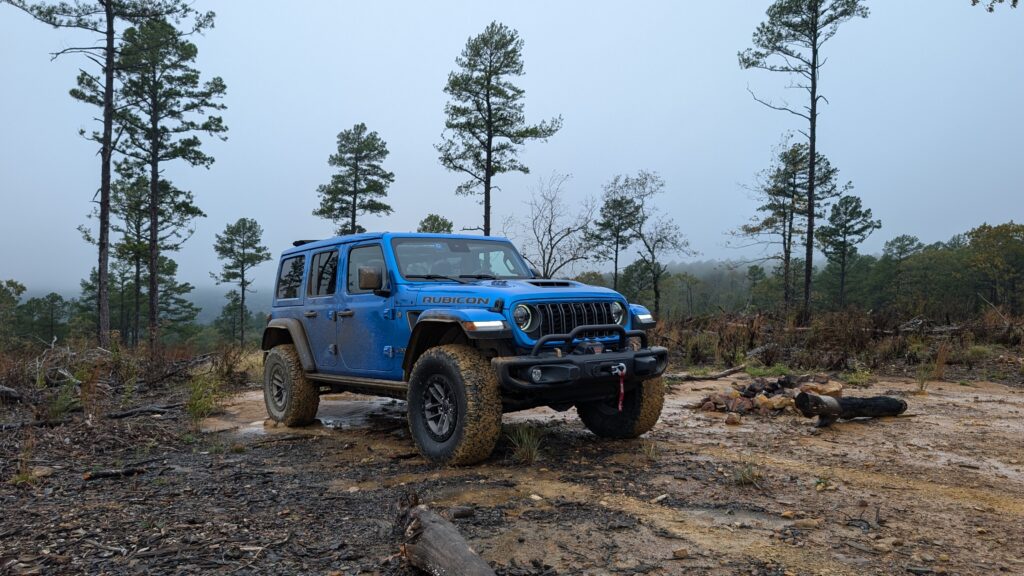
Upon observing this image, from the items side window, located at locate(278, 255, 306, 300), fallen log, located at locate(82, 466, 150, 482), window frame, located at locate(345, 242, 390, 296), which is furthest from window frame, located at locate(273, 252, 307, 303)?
fallen log, located at locate(82, 466, 150, 482)

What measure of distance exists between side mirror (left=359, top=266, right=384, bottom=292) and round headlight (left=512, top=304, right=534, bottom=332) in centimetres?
138

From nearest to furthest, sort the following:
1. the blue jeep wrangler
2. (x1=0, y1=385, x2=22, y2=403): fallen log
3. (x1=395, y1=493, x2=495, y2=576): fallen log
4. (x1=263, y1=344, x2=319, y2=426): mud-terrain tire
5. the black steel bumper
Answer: (x1=395, y1=493, x2=495, y2=576): fallen log, the black steel bumper, the blue jeep wrangler, (x1=263, y1=344, x2=319, y2=426): mud-terrain tire, (x1=0, y1=385, x2=22, y2=403): fallen log

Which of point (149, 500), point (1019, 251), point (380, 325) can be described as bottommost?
point (149, 500)

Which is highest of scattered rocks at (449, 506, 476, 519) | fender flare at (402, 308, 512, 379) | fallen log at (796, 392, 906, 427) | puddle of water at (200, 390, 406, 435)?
fender flare at (402, 308, 512, 379)

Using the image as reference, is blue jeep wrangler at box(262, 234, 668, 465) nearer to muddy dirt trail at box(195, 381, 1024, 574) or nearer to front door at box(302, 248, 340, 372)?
front door at box(302, 248, 340, 372)

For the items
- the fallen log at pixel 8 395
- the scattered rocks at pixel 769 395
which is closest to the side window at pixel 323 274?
the scattered rocks at pixel 769 395

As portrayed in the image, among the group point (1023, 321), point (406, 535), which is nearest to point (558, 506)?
point (406, 535)

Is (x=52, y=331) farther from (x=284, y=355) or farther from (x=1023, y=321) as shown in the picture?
(x=1023, y=321)

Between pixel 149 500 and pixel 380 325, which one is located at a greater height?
pixel 380 325

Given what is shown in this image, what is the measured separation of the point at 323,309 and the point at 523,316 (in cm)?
272

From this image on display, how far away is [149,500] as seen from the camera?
13.8 ft

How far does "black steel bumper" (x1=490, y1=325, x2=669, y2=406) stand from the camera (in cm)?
470

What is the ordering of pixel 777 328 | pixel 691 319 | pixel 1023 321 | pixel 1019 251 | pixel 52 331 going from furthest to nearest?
pixel 52 331
pixel 1019 251
pixel 691 319
pixel 777 328
pixel 1023 321

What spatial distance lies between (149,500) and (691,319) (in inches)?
596
